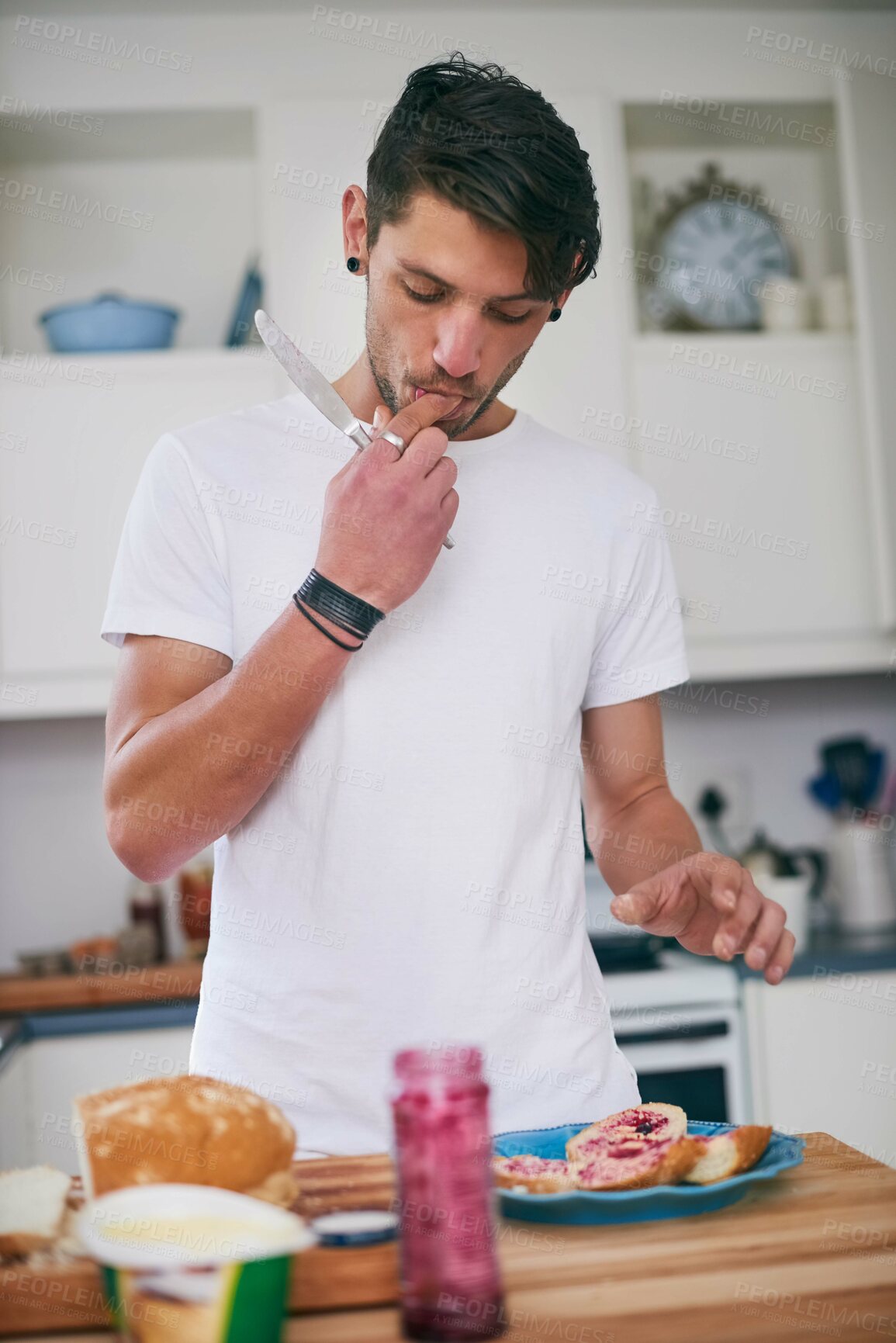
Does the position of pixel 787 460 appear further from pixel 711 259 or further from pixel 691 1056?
pixel 691 1056

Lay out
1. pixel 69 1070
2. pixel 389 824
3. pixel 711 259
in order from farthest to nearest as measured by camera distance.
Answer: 1. pixel 711 259
2. pixel 69 1070
3. pixel 389 824

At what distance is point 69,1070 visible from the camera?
2.29 meters

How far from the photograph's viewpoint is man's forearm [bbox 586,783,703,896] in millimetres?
1182

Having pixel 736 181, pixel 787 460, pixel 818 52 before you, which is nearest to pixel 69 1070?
pixel 787 460

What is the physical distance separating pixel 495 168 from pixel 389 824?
0.55 meters

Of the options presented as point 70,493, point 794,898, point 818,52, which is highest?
point 818,52

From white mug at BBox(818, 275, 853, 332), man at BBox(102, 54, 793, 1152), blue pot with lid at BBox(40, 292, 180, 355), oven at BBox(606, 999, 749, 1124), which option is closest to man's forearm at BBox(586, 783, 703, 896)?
man at BBox(102, 54, 793, 1152)

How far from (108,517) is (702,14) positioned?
160cm

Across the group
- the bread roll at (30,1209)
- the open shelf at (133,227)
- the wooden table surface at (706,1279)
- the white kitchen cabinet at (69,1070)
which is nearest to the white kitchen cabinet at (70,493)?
the open shelf at (133,227)

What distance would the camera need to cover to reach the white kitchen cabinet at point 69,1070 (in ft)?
7.39

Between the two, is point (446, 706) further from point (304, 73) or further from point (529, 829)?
point (304, 73)

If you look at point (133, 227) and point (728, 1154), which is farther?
point (133, 227)

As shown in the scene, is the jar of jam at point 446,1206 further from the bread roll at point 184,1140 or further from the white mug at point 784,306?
the white mug at point 784,306

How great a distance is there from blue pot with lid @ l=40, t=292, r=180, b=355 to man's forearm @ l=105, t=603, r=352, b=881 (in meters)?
1.71
